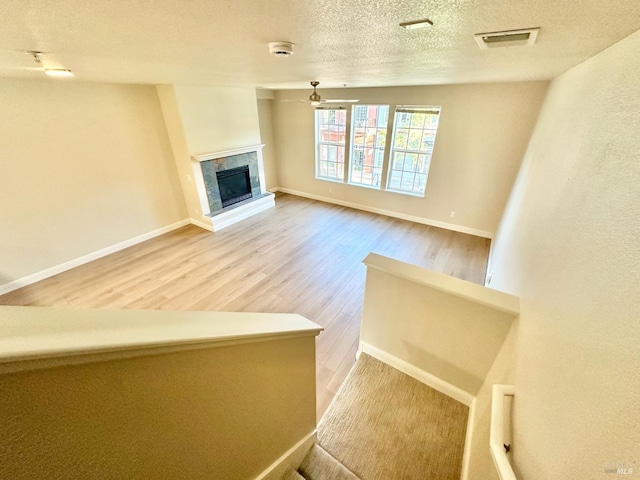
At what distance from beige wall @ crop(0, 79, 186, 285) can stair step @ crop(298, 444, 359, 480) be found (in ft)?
14.2

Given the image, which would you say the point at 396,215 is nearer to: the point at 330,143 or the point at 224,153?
the point at 330,143

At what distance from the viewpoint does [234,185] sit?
5242 millimetres

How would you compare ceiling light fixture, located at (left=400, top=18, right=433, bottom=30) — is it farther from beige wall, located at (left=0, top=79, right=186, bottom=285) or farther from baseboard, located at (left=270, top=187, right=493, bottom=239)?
baseboard, located at (left=270, top=187, right=493, bottom=239)

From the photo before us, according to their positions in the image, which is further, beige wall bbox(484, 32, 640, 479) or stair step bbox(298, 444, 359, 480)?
stair step bbox(298, 444, 359, 480)

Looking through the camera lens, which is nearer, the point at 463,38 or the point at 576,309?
the point at 576,309

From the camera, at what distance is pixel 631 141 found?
30.4 inches

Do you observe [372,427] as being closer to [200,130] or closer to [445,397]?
[445,397]

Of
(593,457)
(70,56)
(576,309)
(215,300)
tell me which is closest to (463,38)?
(576,309)

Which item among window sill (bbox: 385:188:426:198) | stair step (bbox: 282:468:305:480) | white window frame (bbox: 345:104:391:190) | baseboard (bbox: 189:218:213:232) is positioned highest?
white window frame (bbox: 345:104:391:190)

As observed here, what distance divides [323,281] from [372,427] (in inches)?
75.6

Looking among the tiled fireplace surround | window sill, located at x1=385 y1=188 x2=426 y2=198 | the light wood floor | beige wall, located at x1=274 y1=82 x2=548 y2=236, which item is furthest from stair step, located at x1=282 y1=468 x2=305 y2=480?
window sill, located at x1=385 y1=188 x2=426 y2=198

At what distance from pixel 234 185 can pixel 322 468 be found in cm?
479

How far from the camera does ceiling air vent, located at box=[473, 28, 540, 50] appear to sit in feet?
3.30

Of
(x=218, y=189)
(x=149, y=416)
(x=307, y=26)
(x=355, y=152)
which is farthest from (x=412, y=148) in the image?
(x=149, y=416)
